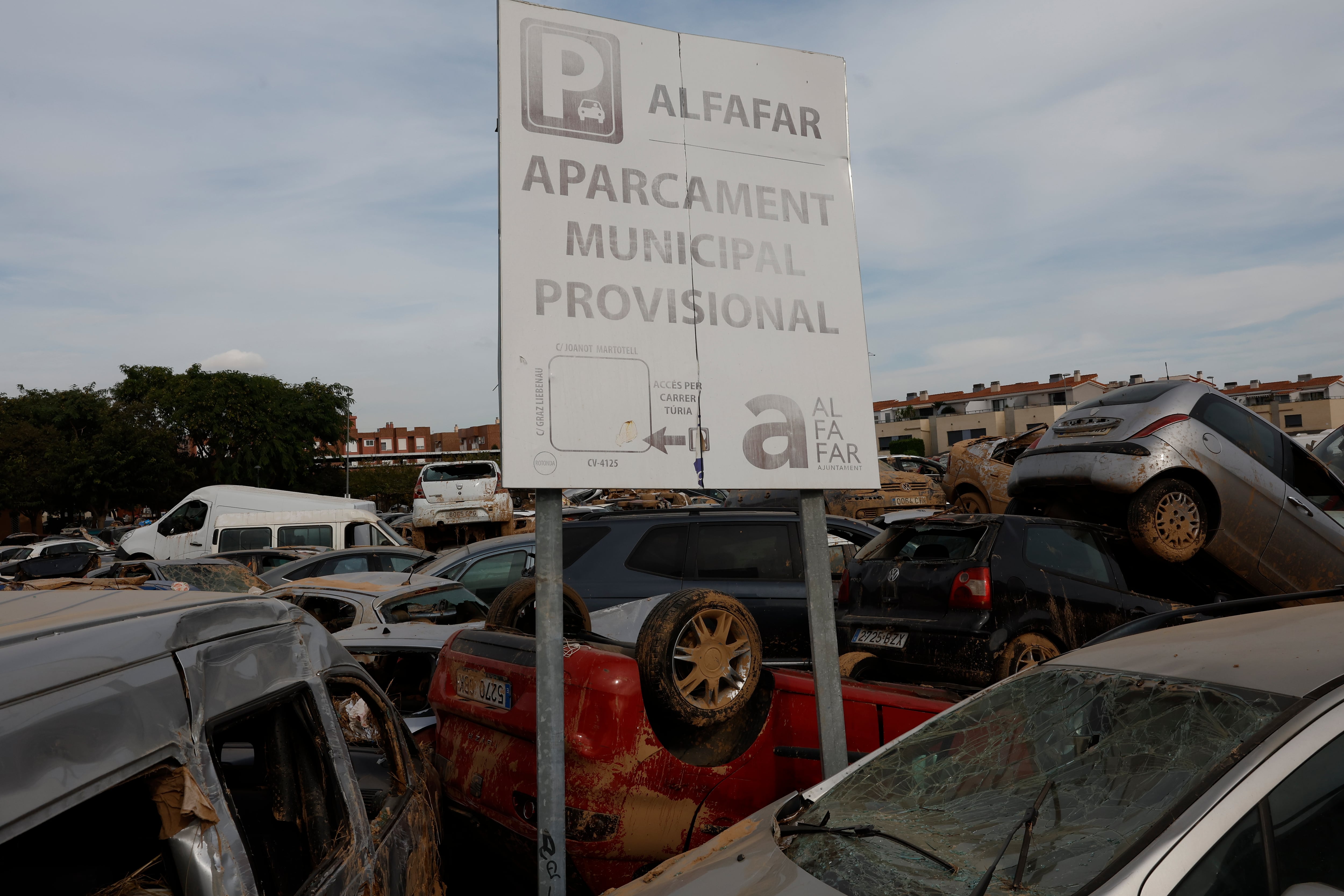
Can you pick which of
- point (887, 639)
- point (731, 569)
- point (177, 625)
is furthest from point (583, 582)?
point (177, 625)

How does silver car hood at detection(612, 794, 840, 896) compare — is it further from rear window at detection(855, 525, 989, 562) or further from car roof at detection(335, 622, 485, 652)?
rear window at detection(855, 525, 989, 562)

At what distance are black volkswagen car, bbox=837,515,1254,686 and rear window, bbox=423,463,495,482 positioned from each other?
1193 cm

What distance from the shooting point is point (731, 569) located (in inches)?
281

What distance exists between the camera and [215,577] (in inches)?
382

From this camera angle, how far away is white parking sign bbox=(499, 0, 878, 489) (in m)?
3.04

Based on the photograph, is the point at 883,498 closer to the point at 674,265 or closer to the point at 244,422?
the point at 674,265

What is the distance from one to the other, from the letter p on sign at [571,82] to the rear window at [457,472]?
14.6 meters

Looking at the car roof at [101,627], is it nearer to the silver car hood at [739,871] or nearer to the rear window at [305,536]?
the silver car hood at [739,871]

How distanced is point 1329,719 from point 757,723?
7.47ft

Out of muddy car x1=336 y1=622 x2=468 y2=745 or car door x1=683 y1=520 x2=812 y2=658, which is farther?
car door x1=683 y1=520 x2=812 y2=658

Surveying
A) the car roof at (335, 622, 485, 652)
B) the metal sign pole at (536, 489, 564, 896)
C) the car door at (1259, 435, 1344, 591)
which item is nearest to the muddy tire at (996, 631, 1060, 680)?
the car door at (1259, 435, 1344, 591)

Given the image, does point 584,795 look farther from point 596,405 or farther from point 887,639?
point 887,639

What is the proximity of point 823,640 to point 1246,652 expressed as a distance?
55.0 inches

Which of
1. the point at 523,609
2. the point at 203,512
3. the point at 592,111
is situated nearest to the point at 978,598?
the point at 523,609
